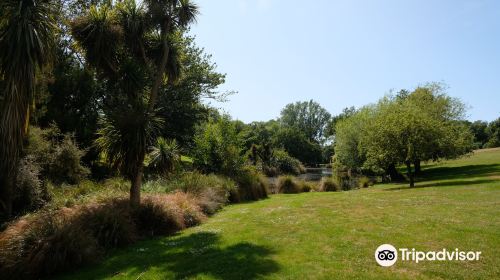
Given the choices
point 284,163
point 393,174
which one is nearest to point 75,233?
point 393,174

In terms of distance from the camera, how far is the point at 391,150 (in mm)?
22078

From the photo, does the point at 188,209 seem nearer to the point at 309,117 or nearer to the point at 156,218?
the point at 156,218

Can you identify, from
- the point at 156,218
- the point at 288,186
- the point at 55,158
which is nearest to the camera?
the point at 156,218

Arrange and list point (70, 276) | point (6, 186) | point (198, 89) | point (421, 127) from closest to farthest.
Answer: point (70, 276) < point (6, 186) < point (421, 127) < point (198, 89)

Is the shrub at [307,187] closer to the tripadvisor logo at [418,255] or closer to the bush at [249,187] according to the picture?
the bush at [249,187]

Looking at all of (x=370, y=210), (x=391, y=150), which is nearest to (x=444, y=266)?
(x=370, y=210)

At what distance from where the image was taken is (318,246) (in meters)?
7.95

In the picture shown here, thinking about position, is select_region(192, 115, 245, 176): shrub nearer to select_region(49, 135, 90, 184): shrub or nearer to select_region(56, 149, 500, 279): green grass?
select_region(49, 135, 90, 184): shrub

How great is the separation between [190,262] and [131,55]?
29.5ft

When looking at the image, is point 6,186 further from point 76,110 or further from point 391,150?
point 391,150

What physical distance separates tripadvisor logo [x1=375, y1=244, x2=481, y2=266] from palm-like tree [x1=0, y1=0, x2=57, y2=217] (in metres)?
9.91

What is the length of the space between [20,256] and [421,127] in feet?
70.1

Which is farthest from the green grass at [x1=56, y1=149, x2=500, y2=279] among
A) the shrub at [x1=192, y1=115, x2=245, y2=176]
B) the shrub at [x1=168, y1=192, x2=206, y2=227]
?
the shrub at [x1=192, y1=115, x2=245, y2=176]

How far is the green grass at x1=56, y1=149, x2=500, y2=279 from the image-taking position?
20.6ft
